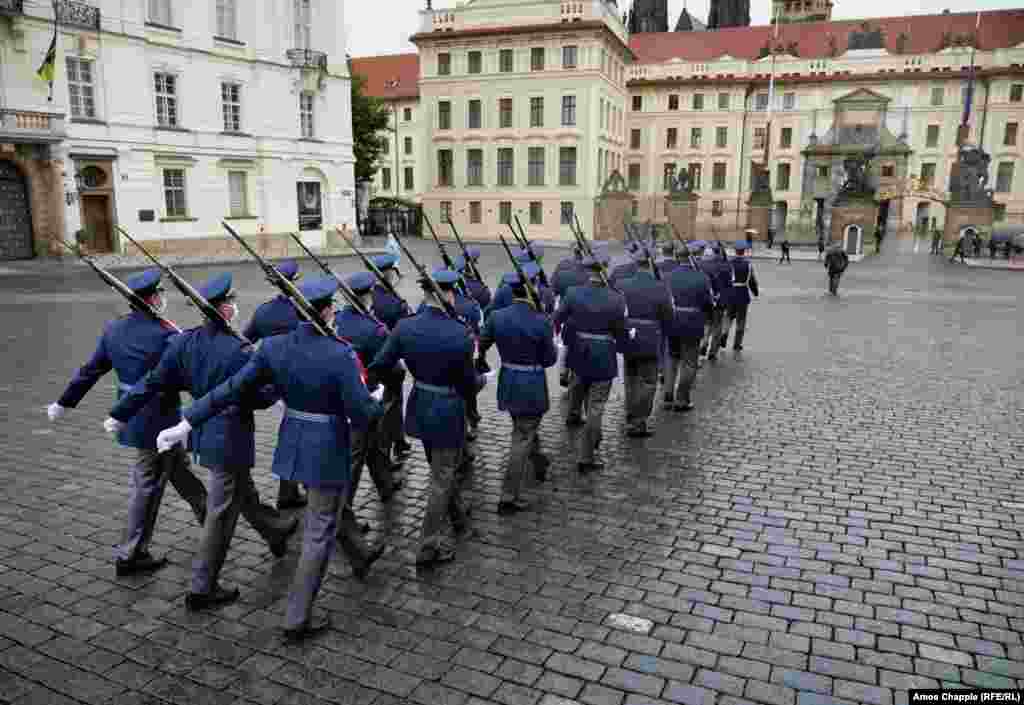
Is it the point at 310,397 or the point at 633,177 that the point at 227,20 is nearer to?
the point at 310,397

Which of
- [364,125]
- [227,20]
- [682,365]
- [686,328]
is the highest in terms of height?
[227,20]

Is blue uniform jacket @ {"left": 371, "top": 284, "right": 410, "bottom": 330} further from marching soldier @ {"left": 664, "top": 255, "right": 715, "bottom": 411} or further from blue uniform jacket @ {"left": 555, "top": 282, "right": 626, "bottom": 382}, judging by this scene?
marching soldier @ {"left": 664, "top": 255, "right": 715, "bottom": 411}

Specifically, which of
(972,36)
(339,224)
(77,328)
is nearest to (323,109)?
(339,224)

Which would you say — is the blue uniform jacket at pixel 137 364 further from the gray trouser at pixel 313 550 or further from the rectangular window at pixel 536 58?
the rectangular window at pixel 536 58

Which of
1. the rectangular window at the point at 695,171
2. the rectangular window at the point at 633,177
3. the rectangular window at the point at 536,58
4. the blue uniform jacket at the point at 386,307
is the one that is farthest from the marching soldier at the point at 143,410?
the rectangular window at the point at 633,177

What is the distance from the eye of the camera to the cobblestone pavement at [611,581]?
429 centimetres

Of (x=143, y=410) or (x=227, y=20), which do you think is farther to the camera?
(x=227, y=20)

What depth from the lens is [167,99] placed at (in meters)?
31.9

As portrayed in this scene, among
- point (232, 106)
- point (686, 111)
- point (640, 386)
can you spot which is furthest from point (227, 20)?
point (686, 111)

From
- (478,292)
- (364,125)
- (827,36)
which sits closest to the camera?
(478,292)

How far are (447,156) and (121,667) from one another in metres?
54.1

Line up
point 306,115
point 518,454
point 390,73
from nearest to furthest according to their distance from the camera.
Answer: point 518,454 → point 306,115 → point 390,73

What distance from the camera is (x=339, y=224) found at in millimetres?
40625

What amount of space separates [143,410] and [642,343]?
5110 mm
